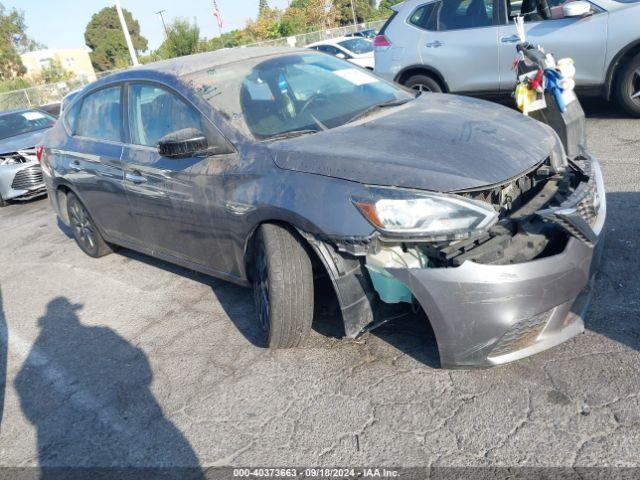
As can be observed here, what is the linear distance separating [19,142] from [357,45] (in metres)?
11.0

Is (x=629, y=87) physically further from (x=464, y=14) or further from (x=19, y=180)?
(x=19, y=180)

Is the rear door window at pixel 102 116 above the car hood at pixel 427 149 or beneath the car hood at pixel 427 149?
above

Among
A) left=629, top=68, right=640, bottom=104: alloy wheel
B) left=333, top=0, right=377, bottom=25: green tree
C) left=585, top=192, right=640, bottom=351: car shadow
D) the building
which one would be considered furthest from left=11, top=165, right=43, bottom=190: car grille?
left=333, top=0, right=377, bottom=25: green tree

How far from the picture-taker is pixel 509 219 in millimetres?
2723

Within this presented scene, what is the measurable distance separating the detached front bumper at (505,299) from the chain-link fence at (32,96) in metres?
32.2

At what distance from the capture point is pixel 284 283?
306cm

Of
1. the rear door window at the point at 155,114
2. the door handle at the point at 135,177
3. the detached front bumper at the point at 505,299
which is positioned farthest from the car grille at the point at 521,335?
the door handle at the point at 135,177

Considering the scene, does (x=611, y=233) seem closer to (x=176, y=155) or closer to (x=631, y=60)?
(x=176, y=155)

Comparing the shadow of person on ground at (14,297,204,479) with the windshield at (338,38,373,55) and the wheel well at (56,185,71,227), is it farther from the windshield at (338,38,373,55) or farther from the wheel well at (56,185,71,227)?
the windshield at (338,38,373,55)

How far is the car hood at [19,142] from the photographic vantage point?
28.8 feet

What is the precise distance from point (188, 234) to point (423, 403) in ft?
6.34

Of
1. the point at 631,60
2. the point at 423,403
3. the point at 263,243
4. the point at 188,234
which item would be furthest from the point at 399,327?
the point at 631,60

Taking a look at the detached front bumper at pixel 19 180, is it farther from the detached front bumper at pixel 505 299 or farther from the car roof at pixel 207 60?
the detached front bumper at pixel 505 299

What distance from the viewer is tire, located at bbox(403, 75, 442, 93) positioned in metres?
7.89
